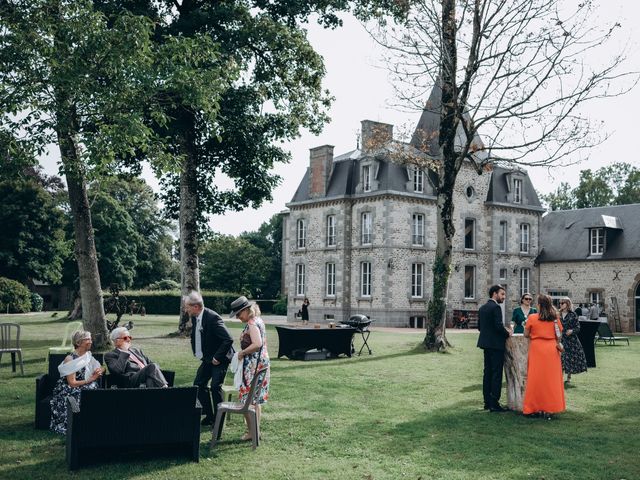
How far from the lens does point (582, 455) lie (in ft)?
24.1

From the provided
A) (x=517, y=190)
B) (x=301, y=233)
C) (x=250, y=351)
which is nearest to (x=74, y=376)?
(x=250, y=351)

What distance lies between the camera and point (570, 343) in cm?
1275

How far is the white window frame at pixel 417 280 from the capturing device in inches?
1396

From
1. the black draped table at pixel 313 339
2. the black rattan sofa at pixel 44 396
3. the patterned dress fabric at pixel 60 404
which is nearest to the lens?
the patterned dress fabric at pixel 60 404

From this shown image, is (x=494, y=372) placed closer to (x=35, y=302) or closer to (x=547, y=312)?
(x=547, y=312)

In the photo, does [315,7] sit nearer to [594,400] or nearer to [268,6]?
[268,6]

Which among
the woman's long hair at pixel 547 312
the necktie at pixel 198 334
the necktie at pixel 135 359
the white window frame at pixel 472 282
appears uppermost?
the white window frame at pixel 472 282

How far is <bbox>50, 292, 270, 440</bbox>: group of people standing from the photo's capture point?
750 cm

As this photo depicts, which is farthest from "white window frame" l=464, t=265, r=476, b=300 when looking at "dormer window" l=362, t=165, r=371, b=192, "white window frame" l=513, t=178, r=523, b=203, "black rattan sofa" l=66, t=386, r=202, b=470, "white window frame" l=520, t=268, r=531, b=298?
"black rattan sofa" l=66, t=386, r=202, b=470

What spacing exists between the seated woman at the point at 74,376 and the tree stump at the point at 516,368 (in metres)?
5.78

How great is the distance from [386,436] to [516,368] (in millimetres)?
2714

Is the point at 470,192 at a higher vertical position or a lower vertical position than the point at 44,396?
higher

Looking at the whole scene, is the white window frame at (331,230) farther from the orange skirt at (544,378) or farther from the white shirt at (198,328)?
the white shirt at (198,328)

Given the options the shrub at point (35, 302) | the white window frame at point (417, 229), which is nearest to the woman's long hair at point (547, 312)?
the white window frame at point (417, 229)
